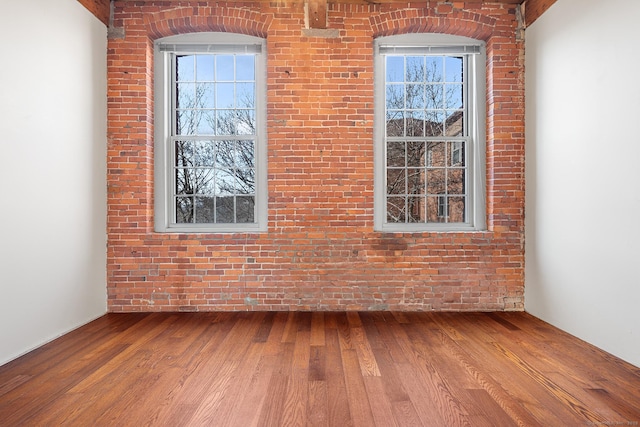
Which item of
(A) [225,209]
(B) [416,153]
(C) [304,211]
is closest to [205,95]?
(A) [225,209]

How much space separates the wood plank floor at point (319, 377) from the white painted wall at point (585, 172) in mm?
305

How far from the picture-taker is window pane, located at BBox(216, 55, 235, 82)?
4461 millimetres

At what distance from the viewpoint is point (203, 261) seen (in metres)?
4.25

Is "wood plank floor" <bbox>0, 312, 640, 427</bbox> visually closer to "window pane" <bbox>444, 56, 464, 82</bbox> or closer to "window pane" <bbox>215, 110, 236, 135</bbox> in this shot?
"window pane" <bbox>215, 110, 236, 135</bbox>

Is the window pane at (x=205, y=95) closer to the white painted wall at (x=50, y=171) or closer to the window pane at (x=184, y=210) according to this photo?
the white painted wall at (x=50, y=171)

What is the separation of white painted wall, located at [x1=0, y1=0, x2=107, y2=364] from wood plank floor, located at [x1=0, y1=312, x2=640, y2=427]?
0.31 meters

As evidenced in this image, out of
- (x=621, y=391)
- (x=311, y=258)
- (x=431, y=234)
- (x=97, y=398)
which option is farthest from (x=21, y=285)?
(x=621, y=391)

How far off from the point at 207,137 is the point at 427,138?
2.40 metres

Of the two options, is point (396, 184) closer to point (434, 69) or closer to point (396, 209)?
point (396, 209)

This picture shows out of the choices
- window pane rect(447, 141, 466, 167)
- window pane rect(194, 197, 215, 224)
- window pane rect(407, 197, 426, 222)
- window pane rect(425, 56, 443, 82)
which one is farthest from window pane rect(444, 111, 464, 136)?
window pane rect(194, 197, 215, 224)

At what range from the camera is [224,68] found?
4469 millimetres

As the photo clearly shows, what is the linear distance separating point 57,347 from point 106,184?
1735mm

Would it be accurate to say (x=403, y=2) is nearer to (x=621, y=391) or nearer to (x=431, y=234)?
(x=431, y=234)

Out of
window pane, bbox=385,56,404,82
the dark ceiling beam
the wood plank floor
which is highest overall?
the dark ceiling beam
